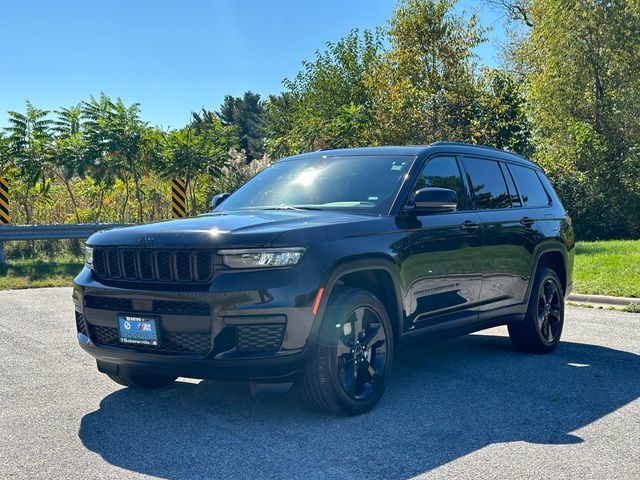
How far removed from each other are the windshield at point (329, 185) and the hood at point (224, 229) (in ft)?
0.97

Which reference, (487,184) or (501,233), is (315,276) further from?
(487,184)

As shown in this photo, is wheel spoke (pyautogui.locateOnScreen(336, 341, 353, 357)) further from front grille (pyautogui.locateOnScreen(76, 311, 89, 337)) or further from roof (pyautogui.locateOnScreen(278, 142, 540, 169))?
roof (pyautogui.locateOnScreen(278, 142, 540, 169))

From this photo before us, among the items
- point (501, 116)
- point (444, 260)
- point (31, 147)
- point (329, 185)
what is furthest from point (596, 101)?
point (329, 185)

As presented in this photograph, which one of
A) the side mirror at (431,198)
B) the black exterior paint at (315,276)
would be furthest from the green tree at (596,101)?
the side mirror at (431,198)

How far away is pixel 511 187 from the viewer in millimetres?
7219

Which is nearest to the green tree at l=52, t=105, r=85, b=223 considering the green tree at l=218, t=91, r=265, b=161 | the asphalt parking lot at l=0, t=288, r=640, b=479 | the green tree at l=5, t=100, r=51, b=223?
the green tree at l=5, t=100, r=51, b=223

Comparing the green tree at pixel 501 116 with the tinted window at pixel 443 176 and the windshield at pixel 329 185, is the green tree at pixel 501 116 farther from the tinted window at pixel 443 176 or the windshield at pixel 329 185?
the windshield at pixel 329 185

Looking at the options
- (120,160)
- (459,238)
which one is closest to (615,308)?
(459,238)

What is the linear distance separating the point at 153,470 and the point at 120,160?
17972mm

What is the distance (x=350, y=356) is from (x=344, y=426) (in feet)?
1.49

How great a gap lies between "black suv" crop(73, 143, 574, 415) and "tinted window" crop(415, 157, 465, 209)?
0.02 m

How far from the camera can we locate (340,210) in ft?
18.4

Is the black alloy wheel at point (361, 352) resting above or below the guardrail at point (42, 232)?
below

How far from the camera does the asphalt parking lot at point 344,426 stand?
408 cm
